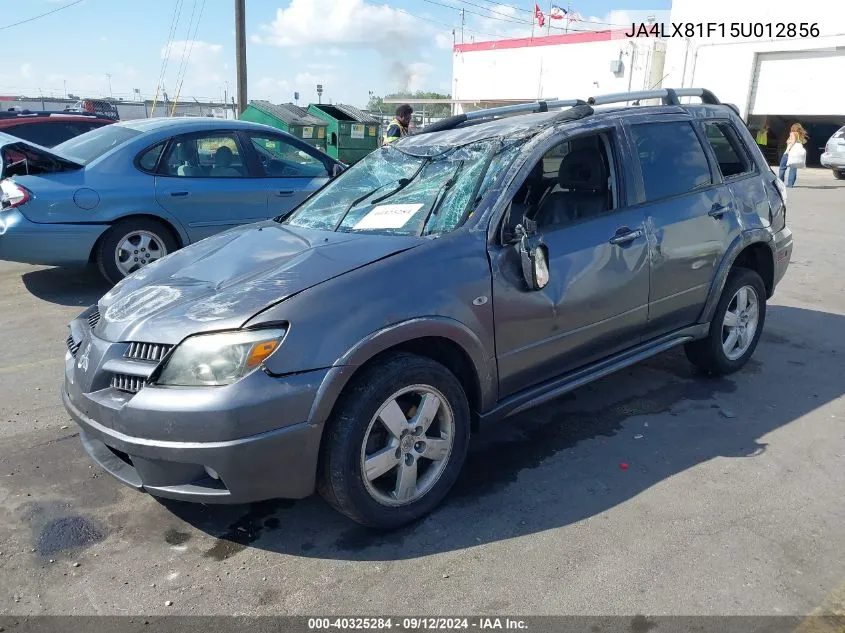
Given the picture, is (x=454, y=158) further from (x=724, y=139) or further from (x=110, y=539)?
(x=110, y=539)

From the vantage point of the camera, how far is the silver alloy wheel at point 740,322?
4766 mm

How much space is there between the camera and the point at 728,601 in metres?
2.64

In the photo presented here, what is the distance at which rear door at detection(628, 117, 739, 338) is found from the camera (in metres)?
4.08

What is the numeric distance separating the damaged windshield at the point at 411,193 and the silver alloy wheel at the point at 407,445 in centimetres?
83

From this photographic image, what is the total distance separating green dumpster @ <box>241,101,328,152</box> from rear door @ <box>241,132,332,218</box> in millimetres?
6778

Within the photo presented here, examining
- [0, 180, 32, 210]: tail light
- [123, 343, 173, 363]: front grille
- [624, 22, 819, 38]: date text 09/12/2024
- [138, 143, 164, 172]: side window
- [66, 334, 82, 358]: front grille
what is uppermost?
[624, 22, 819, 38]: date text 09/12/2024

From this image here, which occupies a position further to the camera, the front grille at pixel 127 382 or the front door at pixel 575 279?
the front door at pixel 575 279

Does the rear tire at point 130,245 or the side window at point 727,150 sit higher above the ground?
the side window at point 727,150

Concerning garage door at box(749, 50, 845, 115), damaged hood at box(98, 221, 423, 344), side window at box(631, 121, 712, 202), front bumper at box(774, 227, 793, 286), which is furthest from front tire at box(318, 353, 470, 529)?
garage door at box(749, 50, 845, 115)

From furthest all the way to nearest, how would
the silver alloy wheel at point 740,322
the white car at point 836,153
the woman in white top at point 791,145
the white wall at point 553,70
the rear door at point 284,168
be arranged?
the white wall at point 553,70, the white car at point 836,153, the woman in white top at point 791,145, the rear door at point 284,168, the silver alloy wheel at point 740,322

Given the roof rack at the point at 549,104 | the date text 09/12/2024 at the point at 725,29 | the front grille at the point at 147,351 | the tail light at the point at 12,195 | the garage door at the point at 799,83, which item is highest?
the date text 09/12/2024 at the point at 725,29

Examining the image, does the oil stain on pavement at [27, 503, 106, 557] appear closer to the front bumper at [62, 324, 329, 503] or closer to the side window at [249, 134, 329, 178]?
the front bumper at [62, 324, 329, 503]

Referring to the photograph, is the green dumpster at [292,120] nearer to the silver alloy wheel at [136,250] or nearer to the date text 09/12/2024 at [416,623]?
the silver alloy wheel at [136,250]

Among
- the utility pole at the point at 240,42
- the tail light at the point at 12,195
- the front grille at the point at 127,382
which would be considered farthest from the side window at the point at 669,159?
the utility pole at the point at 240,42
